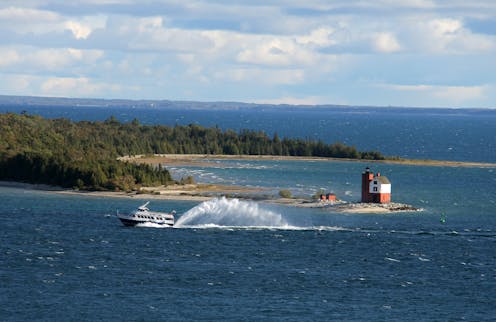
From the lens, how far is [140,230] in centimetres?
10744

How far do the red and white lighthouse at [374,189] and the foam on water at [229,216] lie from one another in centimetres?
1769

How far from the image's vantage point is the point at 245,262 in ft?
290

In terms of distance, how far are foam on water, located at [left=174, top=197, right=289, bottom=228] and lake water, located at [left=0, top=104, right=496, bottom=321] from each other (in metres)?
0.16

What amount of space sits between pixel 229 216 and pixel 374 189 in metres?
23.8

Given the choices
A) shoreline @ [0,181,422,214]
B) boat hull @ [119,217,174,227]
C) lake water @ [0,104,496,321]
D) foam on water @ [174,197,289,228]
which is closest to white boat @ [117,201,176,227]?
boat hull @ [119,217,174,227]

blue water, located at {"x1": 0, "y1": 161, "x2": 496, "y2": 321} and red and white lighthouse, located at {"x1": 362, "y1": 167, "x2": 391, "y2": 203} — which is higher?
red and white lighthouse, located at {"x1": 362, "y1": 167, "x2": 391, "y2": 203}

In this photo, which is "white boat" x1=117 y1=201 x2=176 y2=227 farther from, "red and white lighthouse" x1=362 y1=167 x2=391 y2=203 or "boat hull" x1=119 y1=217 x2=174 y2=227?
"red and white lighthouse" x1=362 y1=167 x2=391 y2=203

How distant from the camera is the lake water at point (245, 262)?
Answer: 2810 inches

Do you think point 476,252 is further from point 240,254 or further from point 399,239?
point 240,254

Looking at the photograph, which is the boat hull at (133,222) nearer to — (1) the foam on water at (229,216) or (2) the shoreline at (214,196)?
(1) the foam on water at (229,216)

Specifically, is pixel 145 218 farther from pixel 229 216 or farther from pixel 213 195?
pixel 213 195

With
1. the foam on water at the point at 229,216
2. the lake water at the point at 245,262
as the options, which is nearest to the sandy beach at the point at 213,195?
the lake water at the point at 245,262

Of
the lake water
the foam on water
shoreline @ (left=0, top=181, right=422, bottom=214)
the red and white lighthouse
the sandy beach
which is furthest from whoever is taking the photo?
the red and white lighthouse

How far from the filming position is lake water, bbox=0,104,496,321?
71375 millimetres
